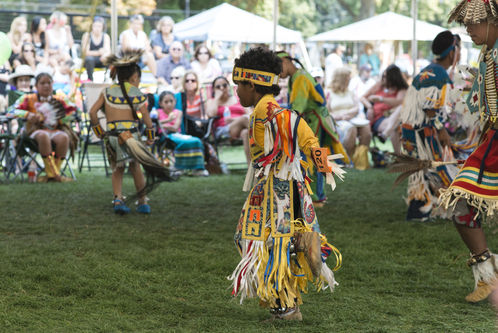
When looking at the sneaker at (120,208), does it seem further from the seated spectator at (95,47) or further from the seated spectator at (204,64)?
the seated spectator at (204,64)

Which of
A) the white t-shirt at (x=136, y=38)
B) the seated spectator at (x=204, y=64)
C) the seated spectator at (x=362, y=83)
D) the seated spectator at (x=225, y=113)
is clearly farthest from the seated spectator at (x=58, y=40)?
the seated spectator at (x=362, y=83)

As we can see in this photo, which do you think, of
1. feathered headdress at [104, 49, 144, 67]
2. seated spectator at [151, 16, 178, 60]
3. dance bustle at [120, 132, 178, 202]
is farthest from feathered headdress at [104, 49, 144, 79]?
seated spectator at [151, 16, 178, 60]

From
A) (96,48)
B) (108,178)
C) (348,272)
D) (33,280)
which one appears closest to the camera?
(33,280)

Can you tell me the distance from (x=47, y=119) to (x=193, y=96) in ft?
7.18

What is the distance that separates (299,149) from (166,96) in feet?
21.2

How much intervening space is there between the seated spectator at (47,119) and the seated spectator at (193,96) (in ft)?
5.87

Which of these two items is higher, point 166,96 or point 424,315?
point 166,96

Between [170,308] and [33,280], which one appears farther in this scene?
[33,280]

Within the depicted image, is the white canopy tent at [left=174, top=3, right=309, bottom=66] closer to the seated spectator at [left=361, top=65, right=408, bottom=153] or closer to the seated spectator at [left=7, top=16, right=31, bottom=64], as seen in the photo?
the seated spectator at [left=361, top=65, right=408, bottom=153]

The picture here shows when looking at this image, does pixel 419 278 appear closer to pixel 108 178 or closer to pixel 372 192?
pixel 372 192

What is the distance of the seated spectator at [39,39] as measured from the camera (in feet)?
36.7

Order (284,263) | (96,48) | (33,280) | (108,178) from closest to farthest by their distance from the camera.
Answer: (284,263) < (33,280) < (108,178) < (96,48)

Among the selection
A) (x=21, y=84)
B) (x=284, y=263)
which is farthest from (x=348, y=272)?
(x=21, y=84)

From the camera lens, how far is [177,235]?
5492 mm
